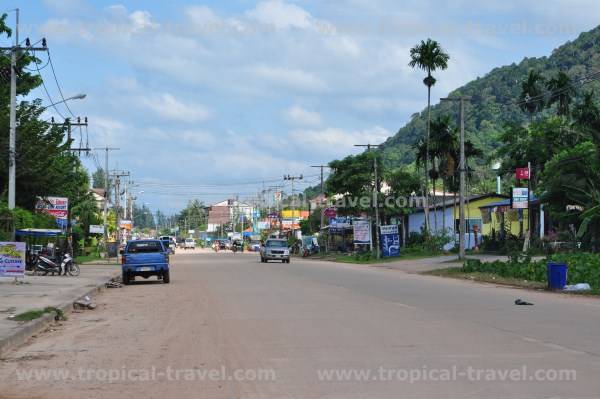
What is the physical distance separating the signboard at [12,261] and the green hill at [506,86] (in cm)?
7465

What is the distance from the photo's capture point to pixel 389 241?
198ft

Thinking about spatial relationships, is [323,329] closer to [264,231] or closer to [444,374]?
[444,374]

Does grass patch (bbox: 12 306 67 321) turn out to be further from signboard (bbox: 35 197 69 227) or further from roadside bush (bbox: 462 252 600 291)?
signboard (bbox: 35 197 69 227)

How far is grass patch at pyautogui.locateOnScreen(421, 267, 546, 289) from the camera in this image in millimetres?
29044

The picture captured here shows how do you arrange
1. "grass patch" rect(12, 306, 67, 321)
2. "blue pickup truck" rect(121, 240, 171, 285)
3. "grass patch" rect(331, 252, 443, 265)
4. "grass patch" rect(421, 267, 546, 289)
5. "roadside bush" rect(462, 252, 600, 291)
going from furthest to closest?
"grass patch" rect(331, 252, 443, 265) → "blue pickup truck" rect(121, 240, 171, 285) → "grass patch" rect(421, 267, 546, 289) → "roadside bush" rect(462, 252, 600, 291) → "grass patch" rect(12, 306, 67, 321)

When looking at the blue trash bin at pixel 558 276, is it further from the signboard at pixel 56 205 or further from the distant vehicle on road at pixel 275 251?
the distant vehicle on road at pixel 275 251

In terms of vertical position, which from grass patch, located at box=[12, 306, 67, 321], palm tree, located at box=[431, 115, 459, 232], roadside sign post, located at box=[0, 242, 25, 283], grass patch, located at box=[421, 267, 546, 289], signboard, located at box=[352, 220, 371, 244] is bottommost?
grass patch, located at box=[421, 267, 546, 289]

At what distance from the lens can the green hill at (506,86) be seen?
10156cm

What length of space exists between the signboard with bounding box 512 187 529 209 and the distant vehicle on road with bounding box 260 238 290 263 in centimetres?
2022

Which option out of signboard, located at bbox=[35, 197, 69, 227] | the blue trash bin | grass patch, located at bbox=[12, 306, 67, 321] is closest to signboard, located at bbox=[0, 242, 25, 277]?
grass patch, located at bbox=[12, 306, 67, 321]

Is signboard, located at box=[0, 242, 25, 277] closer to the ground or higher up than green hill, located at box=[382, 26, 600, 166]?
closer to the ground

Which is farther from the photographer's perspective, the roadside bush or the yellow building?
the yellow building

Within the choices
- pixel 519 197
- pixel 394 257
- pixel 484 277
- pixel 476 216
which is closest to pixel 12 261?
pixel 484 277

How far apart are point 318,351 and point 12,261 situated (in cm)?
1841
